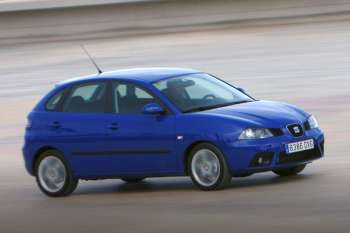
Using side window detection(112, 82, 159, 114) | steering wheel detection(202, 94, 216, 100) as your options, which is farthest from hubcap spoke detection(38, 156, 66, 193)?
steering wheel detection(202, 94, 216, 100)

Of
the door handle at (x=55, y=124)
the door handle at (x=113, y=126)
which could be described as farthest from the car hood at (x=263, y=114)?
the door handle at (x=55, y=124)

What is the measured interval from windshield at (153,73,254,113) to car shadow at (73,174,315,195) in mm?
953

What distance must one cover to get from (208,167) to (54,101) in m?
2.60

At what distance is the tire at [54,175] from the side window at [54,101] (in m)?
0.56

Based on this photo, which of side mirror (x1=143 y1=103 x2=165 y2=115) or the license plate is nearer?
the license plate

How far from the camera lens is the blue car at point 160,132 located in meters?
12.1

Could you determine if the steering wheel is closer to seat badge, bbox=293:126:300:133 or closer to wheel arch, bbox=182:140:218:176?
wheel arch, bbox=182:140:218:176

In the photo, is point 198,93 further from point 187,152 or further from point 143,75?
point 187,152

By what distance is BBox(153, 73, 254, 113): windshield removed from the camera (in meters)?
A: 12.7

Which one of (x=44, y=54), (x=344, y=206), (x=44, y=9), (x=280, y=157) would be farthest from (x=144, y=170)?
(x=44, y=9)

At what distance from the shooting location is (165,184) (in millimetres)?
13828

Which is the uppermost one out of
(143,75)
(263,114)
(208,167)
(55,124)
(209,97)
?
(143,75)

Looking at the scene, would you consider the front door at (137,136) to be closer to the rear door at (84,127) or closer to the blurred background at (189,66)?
the rear door at (84,127)

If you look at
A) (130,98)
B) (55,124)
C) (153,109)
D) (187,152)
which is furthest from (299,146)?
(55,124)
